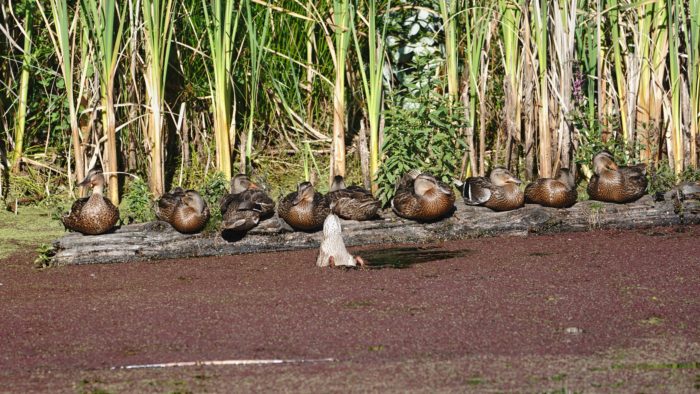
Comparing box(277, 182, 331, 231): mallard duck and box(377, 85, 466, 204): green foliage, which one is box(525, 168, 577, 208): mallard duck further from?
box(277, 182, 331, 231): mallard duck

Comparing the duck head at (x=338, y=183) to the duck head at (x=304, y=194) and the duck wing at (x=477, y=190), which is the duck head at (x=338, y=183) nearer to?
the duck head at (x=304, y=194)

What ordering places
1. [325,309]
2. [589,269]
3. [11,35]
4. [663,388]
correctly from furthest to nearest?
[11,35]
[589,269]
[325,309]
[663,388]

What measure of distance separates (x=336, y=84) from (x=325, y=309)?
3.99 metres

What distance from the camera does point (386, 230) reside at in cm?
874

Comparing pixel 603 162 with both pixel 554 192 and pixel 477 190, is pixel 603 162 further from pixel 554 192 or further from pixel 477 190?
pixel 477 190

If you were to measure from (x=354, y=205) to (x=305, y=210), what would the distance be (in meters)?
0.42

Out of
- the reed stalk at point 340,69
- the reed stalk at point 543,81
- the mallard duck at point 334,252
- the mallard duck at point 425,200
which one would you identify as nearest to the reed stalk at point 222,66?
the reed stalk at point 340,69

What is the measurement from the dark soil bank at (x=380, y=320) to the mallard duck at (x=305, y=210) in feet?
0.88

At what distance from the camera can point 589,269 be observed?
741 centimetres

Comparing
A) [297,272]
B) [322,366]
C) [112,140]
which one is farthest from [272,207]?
[322,366]

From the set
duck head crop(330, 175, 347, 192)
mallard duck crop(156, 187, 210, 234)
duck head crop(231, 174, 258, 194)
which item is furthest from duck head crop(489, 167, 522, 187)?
mallard duck crop(156, 187, 210, 234)

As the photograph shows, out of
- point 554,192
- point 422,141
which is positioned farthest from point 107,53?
point 554,192

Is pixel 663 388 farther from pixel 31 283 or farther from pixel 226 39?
pixel 226 39

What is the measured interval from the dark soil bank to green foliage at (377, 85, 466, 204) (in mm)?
1054
